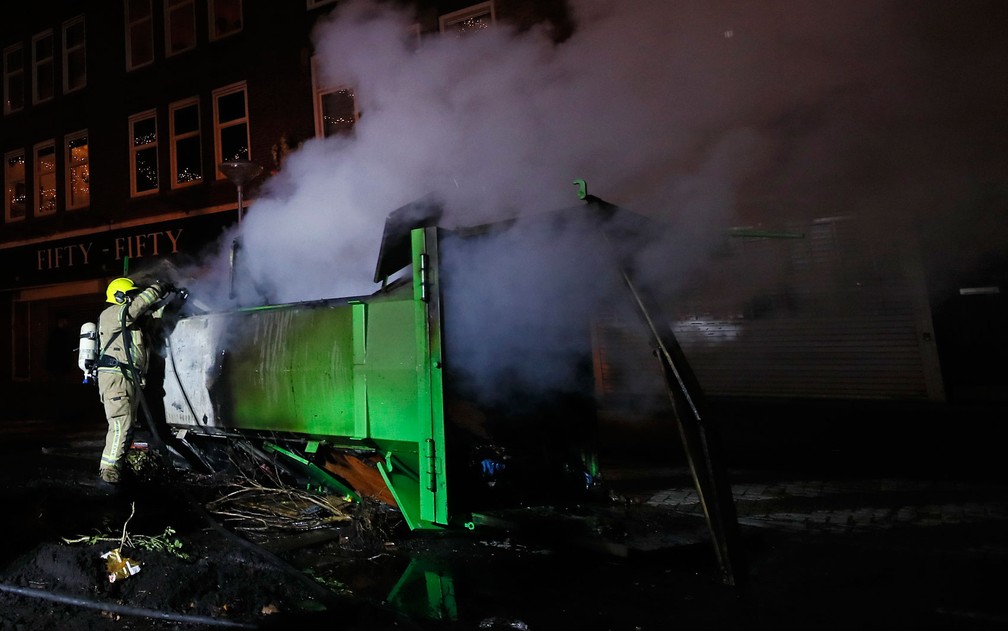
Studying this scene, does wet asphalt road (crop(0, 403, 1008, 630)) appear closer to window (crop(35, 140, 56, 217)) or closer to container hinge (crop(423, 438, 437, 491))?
container hinge (crop(423, 438, 437, 491))

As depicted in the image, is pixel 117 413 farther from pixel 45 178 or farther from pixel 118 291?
pixel 45 178

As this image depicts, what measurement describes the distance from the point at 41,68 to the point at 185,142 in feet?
19.7

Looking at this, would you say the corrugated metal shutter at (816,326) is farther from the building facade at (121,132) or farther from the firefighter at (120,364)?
the building facade at (121,132)

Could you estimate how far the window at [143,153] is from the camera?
11984 mm

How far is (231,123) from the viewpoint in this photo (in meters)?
11.2

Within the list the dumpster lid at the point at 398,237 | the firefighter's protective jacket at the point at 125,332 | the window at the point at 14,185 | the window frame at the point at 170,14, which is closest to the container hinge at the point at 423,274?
the dumpster lid at the point at 398,237

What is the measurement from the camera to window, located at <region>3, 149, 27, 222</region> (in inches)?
550

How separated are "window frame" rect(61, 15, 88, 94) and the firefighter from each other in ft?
39.5

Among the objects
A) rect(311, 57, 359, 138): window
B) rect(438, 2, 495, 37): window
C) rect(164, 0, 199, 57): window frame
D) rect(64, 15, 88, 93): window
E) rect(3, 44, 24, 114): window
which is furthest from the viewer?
rect(3, 44, 24, 114): window

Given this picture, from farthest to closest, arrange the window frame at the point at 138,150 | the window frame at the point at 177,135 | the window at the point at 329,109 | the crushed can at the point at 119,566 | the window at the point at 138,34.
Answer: the window at the point at 138,34, the window frame at the point at 138,150, the window frame at the point at 177,135, the window at the point at 329,109, the crushed can at the point at 119,566

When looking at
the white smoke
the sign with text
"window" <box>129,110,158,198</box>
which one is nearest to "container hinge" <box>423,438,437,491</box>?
the white smoke

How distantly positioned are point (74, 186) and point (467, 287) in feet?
45.8

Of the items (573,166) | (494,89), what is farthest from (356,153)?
(573,166)

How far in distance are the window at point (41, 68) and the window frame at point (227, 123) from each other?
6083 millimetres
